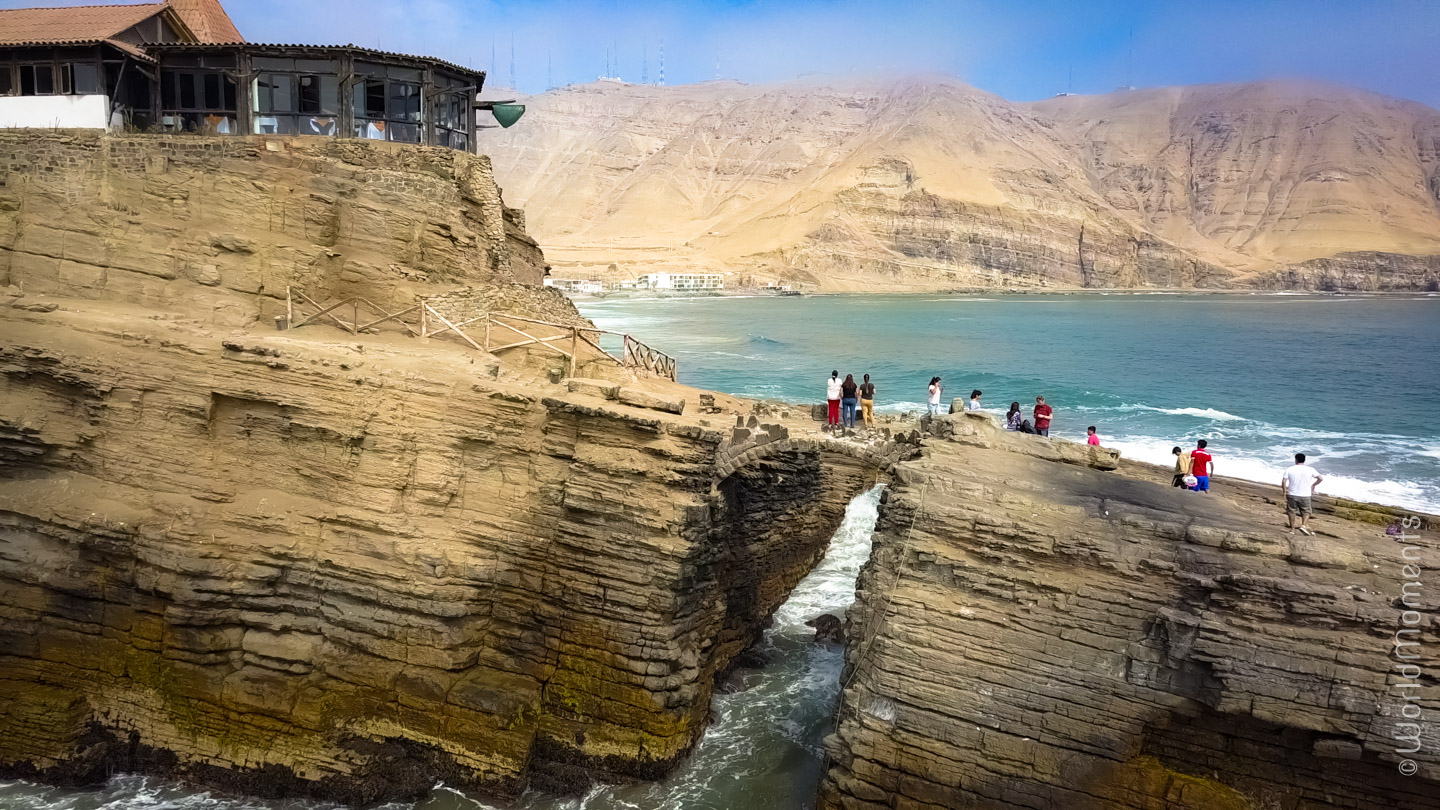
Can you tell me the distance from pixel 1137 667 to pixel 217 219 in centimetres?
1656

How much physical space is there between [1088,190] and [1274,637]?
156m

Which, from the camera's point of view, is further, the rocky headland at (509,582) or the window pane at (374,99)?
the window pane at (374,99)

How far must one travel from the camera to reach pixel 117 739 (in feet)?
45.0

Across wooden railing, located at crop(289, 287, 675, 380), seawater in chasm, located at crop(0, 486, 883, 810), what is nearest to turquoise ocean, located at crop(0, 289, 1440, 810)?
seawater in chasm, located at crop(0, 486, 883, 810)

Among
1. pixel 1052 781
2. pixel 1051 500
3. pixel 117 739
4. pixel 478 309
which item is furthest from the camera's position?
pixel 478 309

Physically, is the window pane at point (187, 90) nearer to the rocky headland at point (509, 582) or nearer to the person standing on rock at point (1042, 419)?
the rocky headland at point (509, 582)

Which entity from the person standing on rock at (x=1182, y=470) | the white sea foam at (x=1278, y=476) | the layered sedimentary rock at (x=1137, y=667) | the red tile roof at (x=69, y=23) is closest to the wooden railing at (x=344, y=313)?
the red tile roof at (x=69, y=23)

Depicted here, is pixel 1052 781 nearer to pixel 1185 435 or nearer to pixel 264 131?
pixel 264 131

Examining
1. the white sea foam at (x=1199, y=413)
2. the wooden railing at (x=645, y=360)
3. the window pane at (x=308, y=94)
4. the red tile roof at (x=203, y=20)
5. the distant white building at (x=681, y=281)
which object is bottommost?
the white sea foam at (x=1199, y=413)

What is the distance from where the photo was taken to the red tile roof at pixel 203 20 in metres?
22.0

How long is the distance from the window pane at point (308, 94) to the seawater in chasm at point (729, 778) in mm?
12279

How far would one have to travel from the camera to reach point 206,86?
18859 mm

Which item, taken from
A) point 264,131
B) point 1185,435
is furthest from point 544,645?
point 1185,435

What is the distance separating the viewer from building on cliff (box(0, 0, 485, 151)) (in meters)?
18.5
